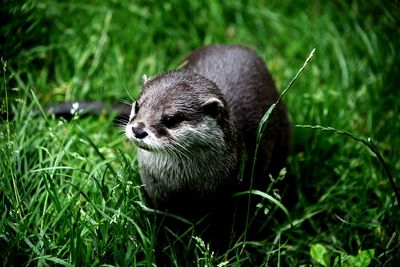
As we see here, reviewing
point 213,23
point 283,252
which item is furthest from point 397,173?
point 213,23

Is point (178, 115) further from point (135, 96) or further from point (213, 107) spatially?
point (135, 96)

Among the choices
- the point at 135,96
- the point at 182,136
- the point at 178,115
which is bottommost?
the point at 135,96

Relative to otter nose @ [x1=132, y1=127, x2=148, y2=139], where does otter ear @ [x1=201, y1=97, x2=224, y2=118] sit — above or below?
above

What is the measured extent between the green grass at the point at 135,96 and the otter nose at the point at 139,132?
9.9 inches

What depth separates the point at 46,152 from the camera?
3.34 meters

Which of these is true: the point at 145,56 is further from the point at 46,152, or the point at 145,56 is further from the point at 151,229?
the point at 151,229

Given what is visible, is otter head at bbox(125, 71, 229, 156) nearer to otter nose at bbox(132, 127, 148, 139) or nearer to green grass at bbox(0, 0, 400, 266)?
otter nose at bbox(132, 127, 148, 139)

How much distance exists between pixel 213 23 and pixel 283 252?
2323mm

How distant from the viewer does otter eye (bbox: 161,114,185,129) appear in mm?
2693

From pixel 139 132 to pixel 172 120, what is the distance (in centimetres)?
20

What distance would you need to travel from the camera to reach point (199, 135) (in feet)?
9.11

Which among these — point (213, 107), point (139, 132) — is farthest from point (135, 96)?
point (139, 132)

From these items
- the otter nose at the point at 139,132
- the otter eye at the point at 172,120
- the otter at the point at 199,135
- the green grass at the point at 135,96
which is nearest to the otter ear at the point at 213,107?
the otter at the point at 199,135

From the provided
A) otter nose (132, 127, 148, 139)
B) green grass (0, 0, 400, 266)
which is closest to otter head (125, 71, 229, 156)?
otter nose (132, 127, 148, 139)
